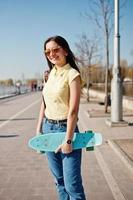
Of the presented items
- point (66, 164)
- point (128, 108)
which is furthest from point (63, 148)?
point (128, 108)

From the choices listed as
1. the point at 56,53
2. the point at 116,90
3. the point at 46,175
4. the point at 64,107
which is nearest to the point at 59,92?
the point at 64,107

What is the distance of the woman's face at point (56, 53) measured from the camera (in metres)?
3.93

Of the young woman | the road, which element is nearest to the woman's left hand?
the young woman

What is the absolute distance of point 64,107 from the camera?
3.87 metres

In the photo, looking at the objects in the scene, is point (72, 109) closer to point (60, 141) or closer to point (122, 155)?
point (60, 141)

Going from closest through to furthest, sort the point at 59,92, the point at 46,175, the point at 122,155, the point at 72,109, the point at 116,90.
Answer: the point at 72,109 → the point at 59,92 → the point at 46,175 → the point at 122,155 → the point at 116,90

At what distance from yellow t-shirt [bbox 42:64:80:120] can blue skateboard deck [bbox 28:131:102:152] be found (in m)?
0.20

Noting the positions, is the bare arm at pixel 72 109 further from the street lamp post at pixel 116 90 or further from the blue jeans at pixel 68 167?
the street lamp post at pixel 116 90

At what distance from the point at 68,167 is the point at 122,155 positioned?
13.2 feet

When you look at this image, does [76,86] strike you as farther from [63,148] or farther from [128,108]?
[128,108]

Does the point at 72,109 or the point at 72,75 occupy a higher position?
the point at 72,75

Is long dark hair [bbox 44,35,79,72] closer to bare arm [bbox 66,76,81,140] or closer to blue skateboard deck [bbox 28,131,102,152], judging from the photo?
bare arm [bbox 66,76,81,140]

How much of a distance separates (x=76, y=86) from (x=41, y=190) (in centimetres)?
251

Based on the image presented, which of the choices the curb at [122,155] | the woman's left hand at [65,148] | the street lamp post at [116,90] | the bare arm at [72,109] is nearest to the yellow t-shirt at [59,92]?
the bare arm at [72,109]
